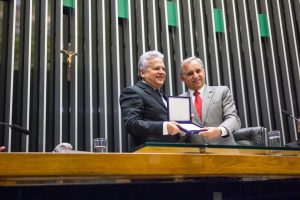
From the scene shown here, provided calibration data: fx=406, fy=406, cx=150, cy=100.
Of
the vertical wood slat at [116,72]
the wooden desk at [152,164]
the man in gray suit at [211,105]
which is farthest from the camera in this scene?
the vertical wood slat at [116,72]

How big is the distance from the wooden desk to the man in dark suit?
1.83 ft

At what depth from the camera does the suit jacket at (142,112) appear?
213 centimetres

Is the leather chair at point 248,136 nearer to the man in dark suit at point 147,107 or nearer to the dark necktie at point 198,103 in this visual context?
the dark necktie at point 198,103

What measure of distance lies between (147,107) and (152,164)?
1.24 meters

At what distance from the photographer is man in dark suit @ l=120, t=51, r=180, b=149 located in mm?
2121

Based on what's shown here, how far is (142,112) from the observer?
7.91 feet

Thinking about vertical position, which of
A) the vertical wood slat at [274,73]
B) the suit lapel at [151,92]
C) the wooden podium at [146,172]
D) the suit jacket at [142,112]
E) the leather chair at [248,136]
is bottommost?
the wooden podium at [146,172]

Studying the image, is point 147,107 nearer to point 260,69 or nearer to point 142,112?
point 142,112

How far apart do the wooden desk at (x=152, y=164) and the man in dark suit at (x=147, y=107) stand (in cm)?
56

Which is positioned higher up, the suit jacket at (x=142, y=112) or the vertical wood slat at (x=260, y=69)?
the vertical wood slat at (x=260, y=69)

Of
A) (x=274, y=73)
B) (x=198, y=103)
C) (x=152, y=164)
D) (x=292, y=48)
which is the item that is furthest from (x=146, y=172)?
(x=292, y=48)

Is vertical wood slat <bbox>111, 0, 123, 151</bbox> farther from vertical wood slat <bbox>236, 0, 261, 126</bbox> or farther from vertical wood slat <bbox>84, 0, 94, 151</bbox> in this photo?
vertical wood slat <bbox>236, 0, 261, 126</bbox>

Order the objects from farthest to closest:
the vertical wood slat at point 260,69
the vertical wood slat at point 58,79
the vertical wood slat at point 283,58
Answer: the vertical wood slat at point 283,58 → the vertical wood slat at point 260,69 → the vertical wood slat at point 58,79

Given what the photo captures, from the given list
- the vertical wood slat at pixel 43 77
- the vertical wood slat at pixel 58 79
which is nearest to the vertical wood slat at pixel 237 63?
the vertical wood slat at pixel 58 79
